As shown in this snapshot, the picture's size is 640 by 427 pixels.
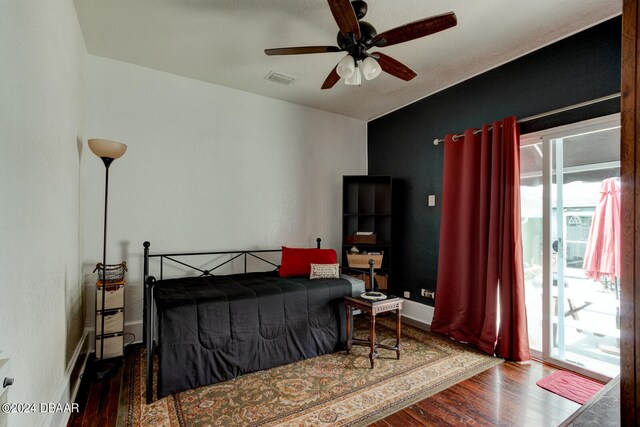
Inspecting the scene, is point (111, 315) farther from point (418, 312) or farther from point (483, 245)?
point (483, 245)

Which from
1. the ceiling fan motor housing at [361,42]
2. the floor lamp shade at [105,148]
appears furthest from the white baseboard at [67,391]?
the ceiling fan motor housing at [361,42]

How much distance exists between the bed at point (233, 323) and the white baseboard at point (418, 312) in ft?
3.48

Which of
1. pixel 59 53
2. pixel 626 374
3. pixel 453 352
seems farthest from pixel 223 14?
pixel 453 352

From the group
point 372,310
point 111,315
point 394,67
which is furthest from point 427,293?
point 111,315

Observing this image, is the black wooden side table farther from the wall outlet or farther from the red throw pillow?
the wall outlet

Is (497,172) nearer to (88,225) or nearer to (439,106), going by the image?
(439,106)

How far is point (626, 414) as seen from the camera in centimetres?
76

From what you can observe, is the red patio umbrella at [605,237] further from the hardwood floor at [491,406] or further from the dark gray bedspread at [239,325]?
the dark gray bedspread at [239,325]

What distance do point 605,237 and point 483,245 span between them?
883mm

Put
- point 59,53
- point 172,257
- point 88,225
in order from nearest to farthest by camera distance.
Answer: point 59,53, point 88,225, point 172,257

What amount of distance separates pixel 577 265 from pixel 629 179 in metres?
2.48

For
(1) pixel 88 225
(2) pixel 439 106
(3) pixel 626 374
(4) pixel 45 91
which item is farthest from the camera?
(2) pixel 439 106

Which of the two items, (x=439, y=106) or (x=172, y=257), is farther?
(x=439, y=106)

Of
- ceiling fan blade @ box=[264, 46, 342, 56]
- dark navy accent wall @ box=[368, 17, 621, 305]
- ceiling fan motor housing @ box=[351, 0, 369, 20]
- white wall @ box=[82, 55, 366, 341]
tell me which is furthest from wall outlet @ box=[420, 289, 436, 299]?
ceiling fan motor housing @ box=[351, 0, 369, 20]
